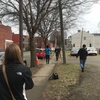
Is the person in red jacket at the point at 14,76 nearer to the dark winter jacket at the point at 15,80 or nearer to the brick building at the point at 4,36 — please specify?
the dark winter jacket at the point at 15,80

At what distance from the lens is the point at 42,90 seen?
23.6 ft

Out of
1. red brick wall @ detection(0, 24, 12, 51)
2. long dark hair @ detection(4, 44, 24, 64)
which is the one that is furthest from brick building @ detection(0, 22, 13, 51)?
long dark hair @ detection(4, 44, 24, 64)

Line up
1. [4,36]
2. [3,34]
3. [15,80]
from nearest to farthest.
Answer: [15,80] → [3,34] → [4,36]

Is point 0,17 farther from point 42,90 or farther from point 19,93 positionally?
point 19,93

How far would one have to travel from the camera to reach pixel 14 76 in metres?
2.58

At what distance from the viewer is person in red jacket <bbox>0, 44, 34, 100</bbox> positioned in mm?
2572

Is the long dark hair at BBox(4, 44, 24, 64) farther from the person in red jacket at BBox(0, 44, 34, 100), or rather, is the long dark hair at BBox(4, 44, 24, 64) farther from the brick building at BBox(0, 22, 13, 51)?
the brick building at BBox(0, 22, 13, 51)

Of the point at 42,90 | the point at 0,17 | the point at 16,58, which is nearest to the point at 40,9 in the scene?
the point at 0,17

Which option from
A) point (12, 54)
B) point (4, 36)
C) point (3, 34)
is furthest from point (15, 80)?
point (4, 36)

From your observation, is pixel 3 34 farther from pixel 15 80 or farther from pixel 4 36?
pixel 15 80

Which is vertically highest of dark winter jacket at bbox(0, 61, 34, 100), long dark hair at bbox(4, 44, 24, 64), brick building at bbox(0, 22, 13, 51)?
brick building at bbox(0, 22, 13, 51)

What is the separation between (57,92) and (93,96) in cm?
124

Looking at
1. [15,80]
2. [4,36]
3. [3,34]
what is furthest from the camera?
[4,36]

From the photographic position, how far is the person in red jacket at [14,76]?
257 centimetres
